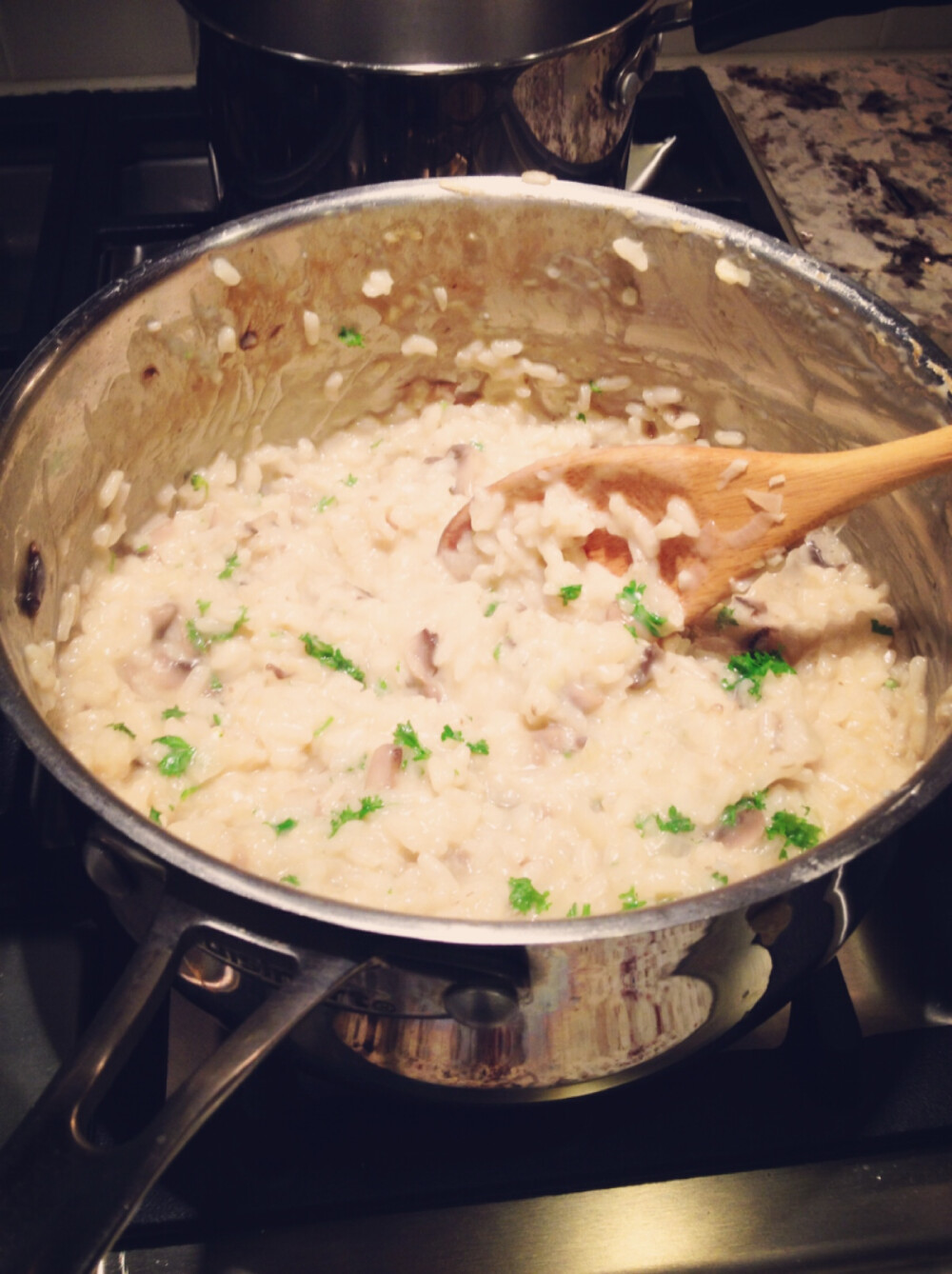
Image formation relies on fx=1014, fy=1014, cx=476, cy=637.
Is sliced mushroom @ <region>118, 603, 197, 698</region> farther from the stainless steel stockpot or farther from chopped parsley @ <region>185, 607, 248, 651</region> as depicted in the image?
the stainless steel stockpot

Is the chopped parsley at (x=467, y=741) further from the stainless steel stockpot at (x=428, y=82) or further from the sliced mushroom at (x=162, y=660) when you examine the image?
the stainless steel stockpot at (x=428, y=82)

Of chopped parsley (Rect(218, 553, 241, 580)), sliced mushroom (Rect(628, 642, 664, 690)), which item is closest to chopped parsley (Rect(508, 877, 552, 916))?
sliced mushroom (Rect(628, 642, 664, 690))

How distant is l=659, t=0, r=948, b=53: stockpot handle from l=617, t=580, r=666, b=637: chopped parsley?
3.46 feet

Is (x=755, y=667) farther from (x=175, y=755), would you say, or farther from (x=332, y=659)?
(x=175, y=755)

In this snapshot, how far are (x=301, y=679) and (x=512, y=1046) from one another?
835 mm

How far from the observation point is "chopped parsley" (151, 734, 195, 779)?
5.23ft

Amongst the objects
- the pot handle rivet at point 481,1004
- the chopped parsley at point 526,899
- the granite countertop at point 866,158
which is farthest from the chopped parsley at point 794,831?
the granite countertop at point 866,158

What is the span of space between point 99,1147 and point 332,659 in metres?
1.03

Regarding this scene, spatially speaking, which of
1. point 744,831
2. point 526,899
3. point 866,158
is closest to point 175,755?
point 526,899

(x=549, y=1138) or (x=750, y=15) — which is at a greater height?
(x=750, y=15)

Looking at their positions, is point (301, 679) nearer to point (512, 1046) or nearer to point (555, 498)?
point (555, 498)

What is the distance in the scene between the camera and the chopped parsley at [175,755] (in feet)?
5.23

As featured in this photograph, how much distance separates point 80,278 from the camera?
2.08m

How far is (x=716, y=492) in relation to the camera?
1.74 m
